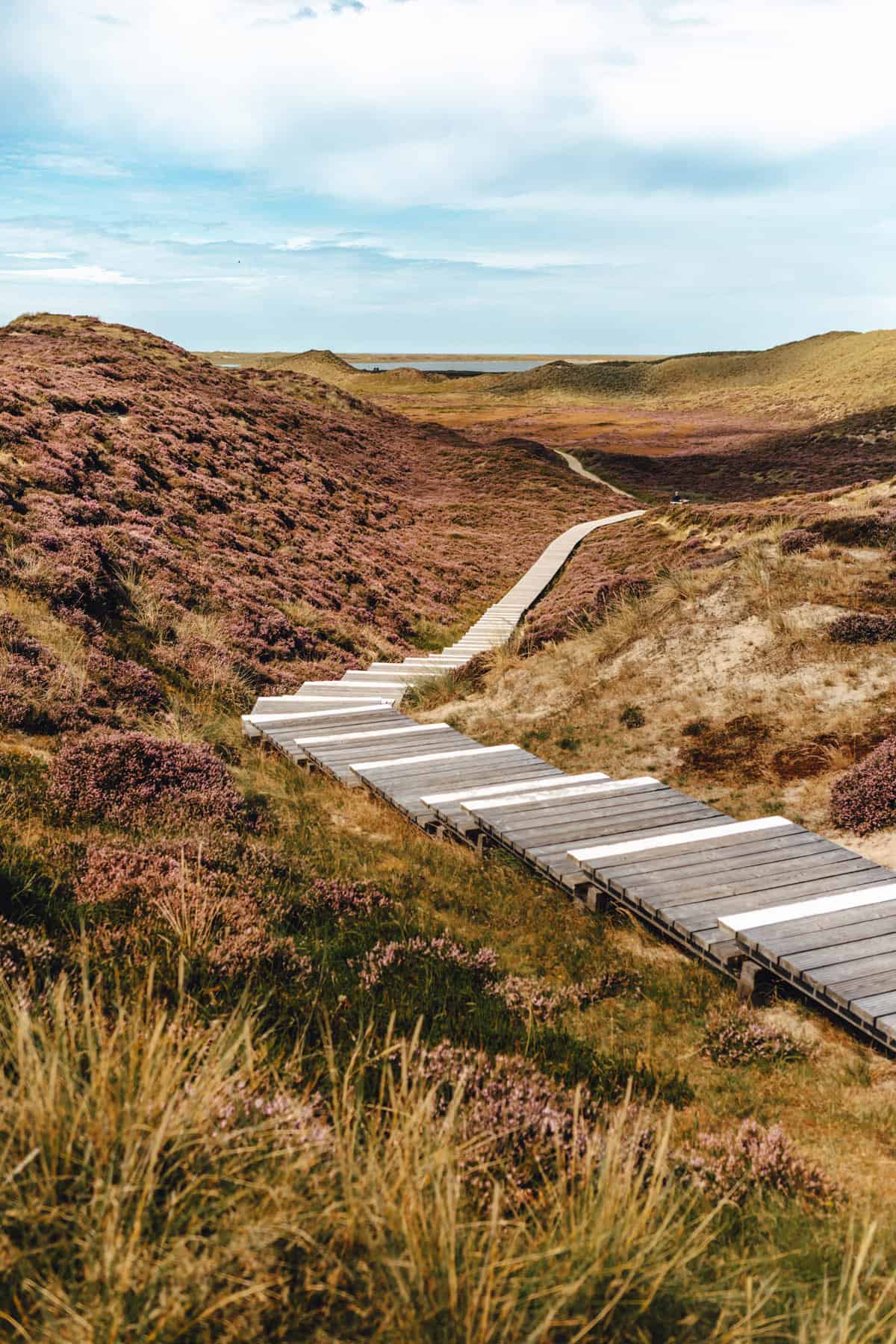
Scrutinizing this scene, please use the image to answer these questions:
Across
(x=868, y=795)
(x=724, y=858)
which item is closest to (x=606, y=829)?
(x=724, y=858)

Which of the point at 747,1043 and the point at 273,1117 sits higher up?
the point at 273,1117

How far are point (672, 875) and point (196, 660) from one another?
9.75 meters

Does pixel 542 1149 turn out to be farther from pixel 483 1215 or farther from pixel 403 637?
pixel 403 637

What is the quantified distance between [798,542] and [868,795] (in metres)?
8.28

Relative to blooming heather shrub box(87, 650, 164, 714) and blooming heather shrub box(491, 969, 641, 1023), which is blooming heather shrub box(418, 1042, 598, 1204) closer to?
blooming heather shrub box(491, 969, 641, 1023)

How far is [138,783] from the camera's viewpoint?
7863 mm

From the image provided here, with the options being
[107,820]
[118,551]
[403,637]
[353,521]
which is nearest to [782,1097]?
[107,820]

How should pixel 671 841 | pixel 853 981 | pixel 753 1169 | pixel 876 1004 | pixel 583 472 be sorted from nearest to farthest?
pixel 753 1169 → pixel 876 1004 → pixel 853 981 → pixel 671 841 → pixel 583 472

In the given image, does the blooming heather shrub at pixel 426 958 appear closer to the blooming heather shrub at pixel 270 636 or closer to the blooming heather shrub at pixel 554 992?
the blooming heather shrub at pixel 554 992

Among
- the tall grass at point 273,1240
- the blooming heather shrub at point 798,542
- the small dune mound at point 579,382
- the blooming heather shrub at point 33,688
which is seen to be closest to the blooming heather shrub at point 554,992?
the tall grass at point 273,1240

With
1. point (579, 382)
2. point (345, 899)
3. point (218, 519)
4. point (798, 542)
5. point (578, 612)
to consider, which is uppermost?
point (579, 382)

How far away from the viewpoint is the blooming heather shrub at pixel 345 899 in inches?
243

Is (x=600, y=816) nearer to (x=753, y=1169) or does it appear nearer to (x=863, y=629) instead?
(x=753, y=1169)

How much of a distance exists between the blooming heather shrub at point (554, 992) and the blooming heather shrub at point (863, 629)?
26.3 feet
